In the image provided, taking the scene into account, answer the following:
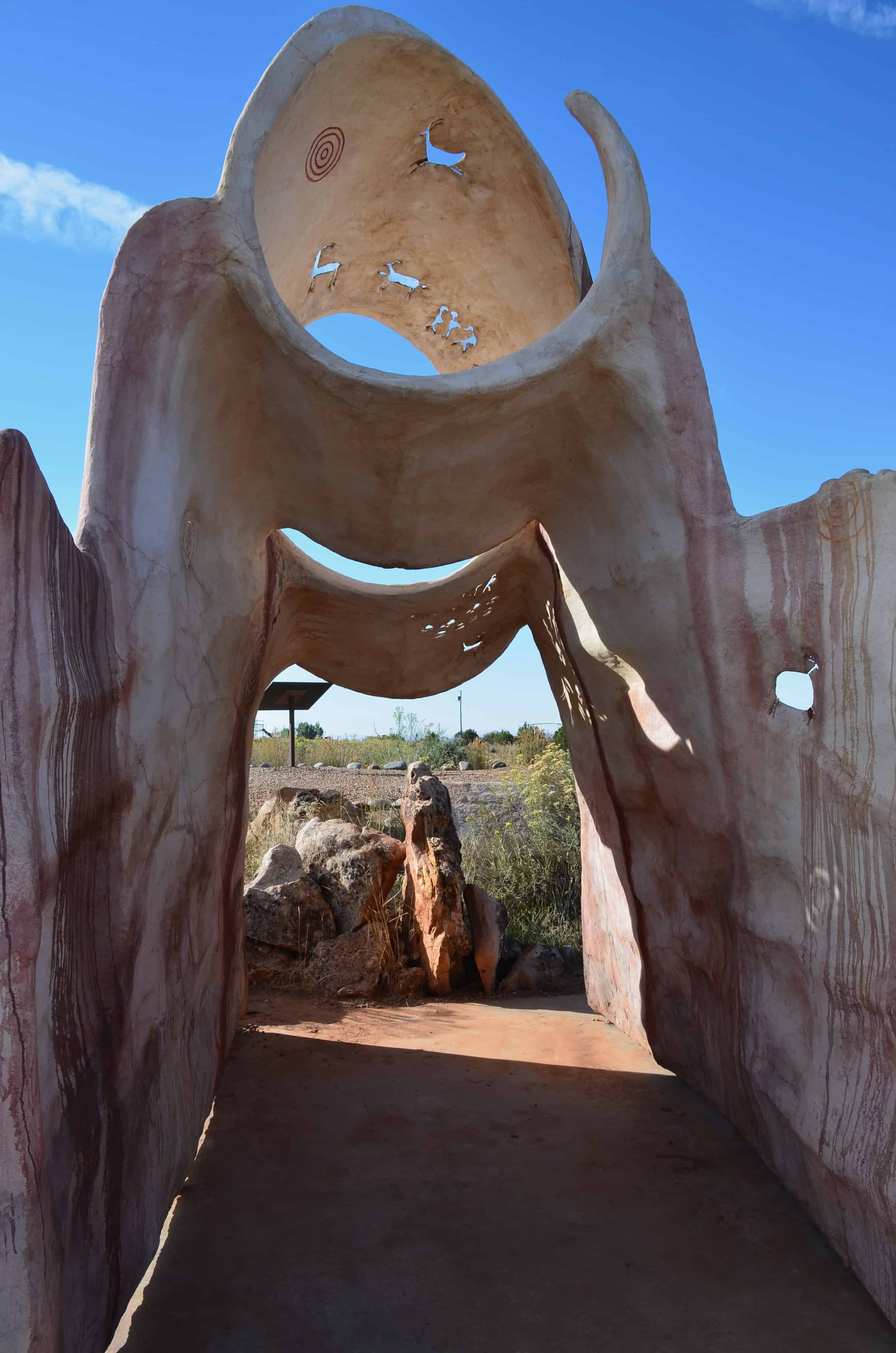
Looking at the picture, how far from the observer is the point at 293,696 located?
11.9 meters

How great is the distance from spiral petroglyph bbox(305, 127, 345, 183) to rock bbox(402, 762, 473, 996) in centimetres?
417

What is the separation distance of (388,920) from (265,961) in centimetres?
89

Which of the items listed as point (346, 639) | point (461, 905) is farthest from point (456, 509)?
point (461, 905)

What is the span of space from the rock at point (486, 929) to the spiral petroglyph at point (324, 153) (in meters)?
4.67

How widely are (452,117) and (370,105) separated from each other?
36 cm

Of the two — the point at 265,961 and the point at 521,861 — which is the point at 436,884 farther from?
the point at 521,861

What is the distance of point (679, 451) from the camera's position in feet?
10.2

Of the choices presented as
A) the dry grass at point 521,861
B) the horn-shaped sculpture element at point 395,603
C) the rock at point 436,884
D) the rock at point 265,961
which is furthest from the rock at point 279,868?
the horn-shaped sculpture element at point 395,603

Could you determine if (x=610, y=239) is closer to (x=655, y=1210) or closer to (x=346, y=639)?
(x=346, y=639)

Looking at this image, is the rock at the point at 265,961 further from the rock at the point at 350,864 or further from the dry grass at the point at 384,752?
the dry grass at the point at 384,752

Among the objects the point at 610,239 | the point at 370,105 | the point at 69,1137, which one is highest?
the point at 370,105

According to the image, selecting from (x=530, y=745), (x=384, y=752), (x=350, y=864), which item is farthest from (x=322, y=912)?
(x=384, y=752)

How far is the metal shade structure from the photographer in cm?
1177

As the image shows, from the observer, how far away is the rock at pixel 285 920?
20.9ft
